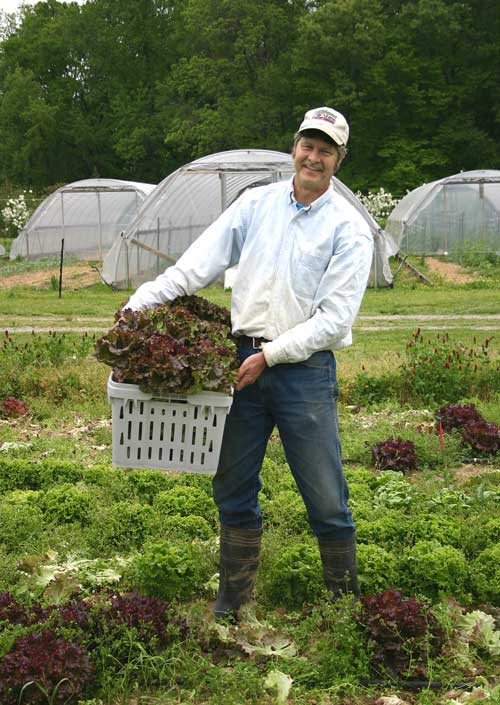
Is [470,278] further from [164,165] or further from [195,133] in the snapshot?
[164,165]

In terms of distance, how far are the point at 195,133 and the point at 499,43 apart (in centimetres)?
1406

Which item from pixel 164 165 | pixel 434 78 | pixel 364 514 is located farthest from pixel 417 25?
pixel 364 514

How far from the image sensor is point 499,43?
39.9m

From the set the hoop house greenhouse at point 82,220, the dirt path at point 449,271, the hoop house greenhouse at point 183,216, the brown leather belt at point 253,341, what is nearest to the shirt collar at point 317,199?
the brown leather belt at point 253,341

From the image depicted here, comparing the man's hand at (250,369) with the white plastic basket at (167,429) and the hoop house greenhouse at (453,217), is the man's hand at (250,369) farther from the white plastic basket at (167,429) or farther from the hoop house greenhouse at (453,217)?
the hoop house greenhouse at (453,217)

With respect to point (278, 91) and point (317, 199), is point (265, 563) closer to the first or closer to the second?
point (317, 199)

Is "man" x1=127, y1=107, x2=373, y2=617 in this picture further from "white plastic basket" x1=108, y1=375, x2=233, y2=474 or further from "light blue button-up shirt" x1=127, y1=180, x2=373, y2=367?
"white plastic basket" x1=108, y1=375, x2=233, y2=474

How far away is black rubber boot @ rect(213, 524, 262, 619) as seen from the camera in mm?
4219

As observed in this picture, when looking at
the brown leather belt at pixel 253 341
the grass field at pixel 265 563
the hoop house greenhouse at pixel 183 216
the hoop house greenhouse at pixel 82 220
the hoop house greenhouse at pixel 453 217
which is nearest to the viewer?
the grass field at pixel 265 563

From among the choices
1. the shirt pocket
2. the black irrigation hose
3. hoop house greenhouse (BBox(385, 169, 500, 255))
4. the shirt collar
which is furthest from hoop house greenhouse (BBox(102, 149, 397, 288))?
the black irrigation hose

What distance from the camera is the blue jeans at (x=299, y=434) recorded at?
384 centimetres

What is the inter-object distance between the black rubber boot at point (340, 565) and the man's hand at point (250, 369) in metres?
0.79

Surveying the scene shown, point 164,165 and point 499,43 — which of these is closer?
point 499,43

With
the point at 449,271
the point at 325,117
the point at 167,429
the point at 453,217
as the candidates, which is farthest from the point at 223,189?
the point at 167,429
